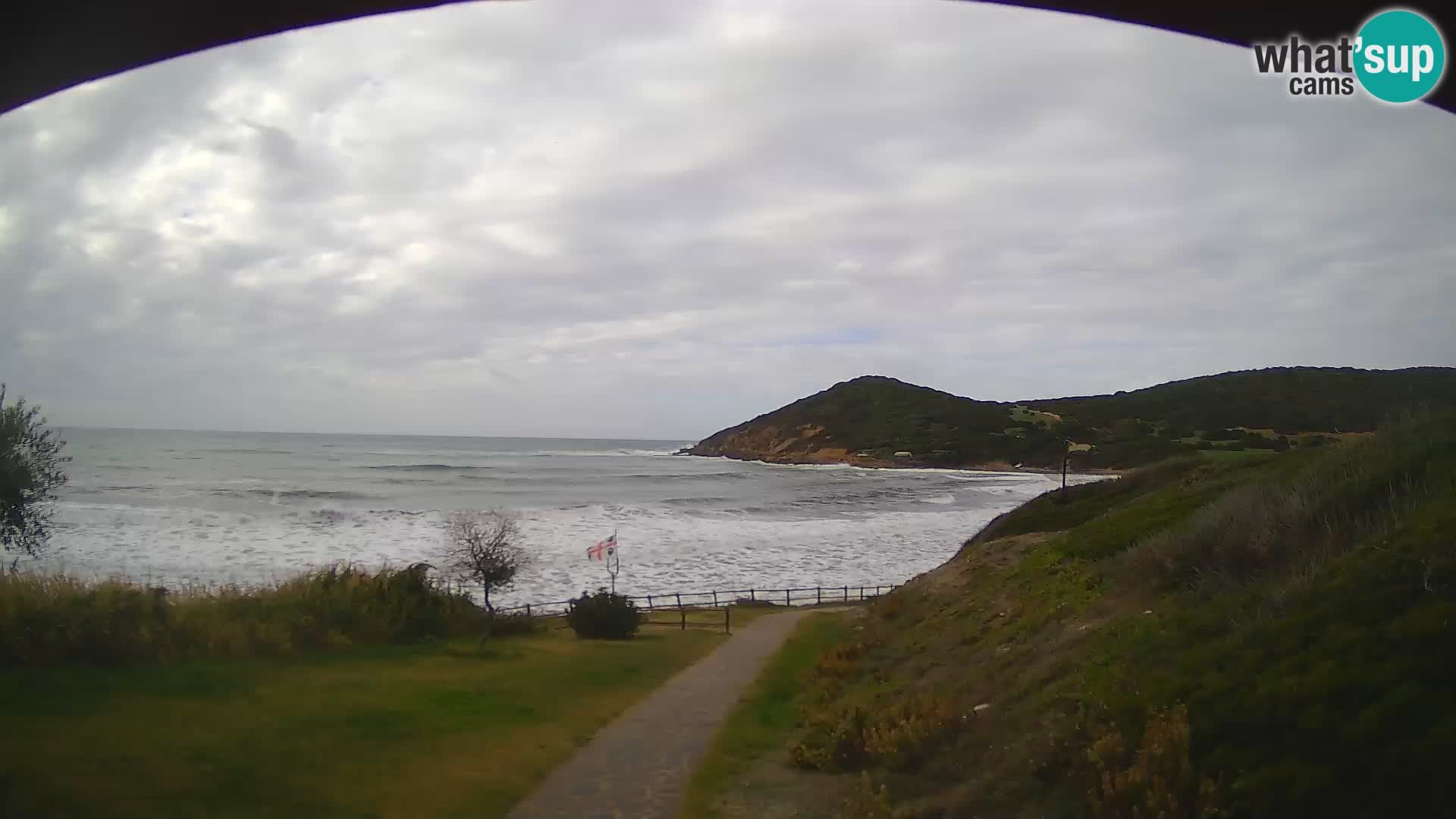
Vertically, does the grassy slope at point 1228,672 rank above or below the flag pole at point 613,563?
above

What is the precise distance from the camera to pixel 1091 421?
8081 cm

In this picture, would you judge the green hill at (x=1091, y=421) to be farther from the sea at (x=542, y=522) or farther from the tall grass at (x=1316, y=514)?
the sea at (x=542, y=522)

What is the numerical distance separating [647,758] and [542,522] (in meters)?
41.0

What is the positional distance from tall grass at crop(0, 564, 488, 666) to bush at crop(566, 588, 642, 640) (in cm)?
354

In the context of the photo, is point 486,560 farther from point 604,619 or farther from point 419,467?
point 419,467

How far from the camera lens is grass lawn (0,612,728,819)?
25.3 feet

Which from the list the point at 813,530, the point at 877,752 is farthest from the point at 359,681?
the point at 813,530

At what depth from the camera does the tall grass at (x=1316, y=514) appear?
7.81m

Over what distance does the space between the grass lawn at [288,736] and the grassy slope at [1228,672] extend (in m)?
3.85

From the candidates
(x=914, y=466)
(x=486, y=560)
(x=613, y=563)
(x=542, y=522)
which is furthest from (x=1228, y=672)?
(x=914, y=466)

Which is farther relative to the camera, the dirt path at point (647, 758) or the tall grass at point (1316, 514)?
the dirt path at point (647, 758)

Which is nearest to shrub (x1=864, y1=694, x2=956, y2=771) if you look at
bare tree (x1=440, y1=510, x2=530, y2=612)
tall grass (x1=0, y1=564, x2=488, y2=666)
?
tall grass (x1=0, y1=564, x2=488, y2=666)

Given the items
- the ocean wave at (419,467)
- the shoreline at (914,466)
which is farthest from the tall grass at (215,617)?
the ocean wave at (419,467)

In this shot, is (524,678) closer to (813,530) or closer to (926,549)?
(926,549)
